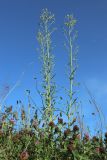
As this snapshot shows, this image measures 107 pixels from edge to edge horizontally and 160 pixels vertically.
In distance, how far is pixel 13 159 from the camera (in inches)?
198

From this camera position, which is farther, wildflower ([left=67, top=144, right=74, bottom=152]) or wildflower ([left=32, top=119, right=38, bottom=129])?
wildflower ([left=32, top=119, right=38, bottom=129])

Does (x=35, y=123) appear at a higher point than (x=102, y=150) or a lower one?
higher

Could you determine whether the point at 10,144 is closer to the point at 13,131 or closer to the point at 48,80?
the point at 13,131

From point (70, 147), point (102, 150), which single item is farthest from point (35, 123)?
point (102, 150)

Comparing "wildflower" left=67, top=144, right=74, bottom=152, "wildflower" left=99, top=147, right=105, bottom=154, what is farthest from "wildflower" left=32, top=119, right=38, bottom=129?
"wildflower" left=99, top=147, right=105, bottom=154

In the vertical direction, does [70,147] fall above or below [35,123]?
below

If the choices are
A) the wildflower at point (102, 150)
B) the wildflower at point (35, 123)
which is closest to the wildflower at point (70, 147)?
the wildflower at point (102, 150)

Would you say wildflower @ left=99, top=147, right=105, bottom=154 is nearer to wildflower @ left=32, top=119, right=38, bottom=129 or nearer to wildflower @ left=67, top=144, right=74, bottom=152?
wildflower @ left=67, top=144, right=74, bottom=152

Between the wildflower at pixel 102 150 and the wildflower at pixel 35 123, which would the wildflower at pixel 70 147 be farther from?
the wildflower at pixel 35 123

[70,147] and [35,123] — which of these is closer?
[70,147]

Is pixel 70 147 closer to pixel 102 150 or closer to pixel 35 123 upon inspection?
pixel 102 150

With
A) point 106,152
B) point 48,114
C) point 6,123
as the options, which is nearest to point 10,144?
point 6,123

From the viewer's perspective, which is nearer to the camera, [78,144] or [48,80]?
[78,144]

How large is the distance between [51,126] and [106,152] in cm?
113
